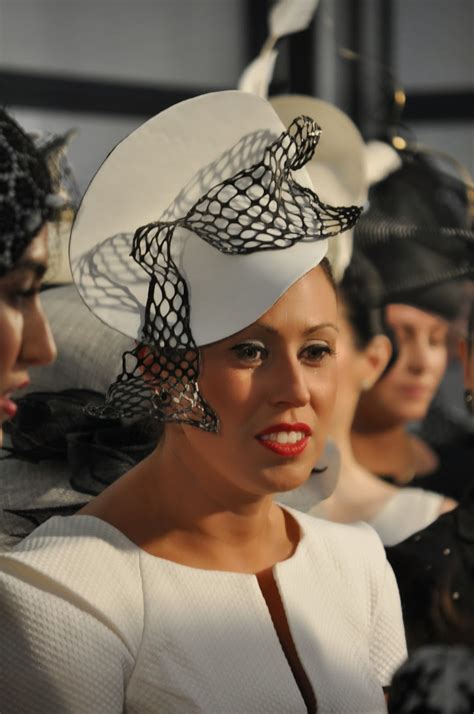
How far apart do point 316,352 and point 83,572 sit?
253 mm

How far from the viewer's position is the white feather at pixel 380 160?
174 centimetres

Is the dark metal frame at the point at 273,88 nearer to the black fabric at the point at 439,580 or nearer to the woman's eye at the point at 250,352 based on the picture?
the black fabric at the point at 439,580

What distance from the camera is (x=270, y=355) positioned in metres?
0.93

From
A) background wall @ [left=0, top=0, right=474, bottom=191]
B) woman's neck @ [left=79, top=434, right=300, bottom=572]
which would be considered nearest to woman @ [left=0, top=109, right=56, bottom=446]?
woman's neck @ [left=79, top=434, right=300, bottom=572]

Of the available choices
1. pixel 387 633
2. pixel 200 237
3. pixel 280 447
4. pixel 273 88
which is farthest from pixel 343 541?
pixel 273 88

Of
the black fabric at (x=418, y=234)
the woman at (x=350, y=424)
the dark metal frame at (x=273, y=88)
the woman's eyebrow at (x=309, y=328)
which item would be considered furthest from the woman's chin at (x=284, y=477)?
the dark metal frame at (x=273, y=88)

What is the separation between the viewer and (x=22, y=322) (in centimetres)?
101

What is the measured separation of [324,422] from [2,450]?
0.36 metres

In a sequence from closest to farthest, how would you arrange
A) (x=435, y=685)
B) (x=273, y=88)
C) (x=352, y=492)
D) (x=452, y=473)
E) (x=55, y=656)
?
1. (x=435, y=685)
2. (x=55, y=656)
3. (x=352, y=492)
4. (x=452, y=473)
5. (x=273, y=88)

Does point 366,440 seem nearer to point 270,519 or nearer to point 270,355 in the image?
point 270,519

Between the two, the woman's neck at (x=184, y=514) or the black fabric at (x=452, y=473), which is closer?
the woman's neck at (x=184, y=514)

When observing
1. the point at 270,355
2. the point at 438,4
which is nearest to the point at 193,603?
the point at 270,355

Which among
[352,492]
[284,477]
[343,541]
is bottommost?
[352,492]

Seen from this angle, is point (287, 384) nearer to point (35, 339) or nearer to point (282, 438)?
point (282, 438)
